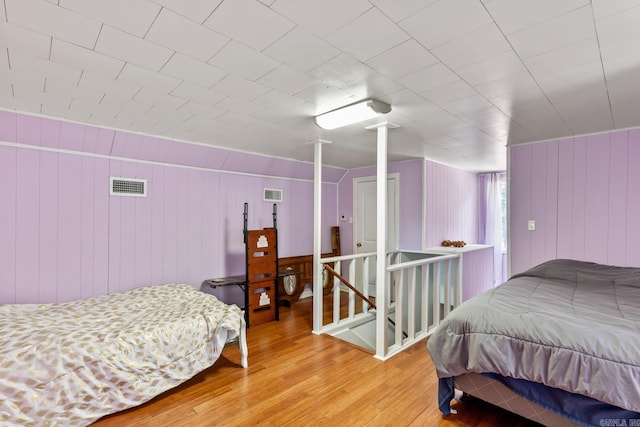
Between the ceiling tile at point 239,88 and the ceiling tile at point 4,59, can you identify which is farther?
the ceiling tile at point 239,88

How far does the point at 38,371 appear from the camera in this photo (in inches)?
75.5

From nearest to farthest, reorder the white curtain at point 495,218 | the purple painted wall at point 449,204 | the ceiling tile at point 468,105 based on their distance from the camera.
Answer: the ceiling tile at point 468,105
the purple painted wall at point 449,204
the white curtain at point 495,218

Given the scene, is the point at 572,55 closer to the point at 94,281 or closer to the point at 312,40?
the point at 312,40

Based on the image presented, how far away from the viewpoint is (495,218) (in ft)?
20.0

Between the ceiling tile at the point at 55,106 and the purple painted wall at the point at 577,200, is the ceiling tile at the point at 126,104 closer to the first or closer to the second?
the ceiling tile at the point at 55,106

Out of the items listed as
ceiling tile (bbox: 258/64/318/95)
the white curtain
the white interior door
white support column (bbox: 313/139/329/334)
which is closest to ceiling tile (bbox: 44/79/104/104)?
ceiling tile (bbox: 258/64/318/95)

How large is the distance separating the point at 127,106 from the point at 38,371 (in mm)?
1962

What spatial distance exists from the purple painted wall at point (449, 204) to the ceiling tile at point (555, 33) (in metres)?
3.23

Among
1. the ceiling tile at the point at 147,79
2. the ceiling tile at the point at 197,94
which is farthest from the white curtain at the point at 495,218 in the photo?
the ceiling tile at the point at 147,79

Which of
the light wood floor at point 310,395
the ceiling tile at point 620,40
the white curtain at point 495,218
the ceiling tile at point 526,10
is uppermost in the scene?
the ceiling tile at point 526,10

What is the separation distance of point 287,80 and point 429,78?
938mm

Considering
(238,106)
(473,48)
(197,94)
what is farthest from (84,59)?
(473,48)

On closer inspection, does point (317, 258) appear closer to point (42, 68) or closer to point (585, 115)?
point (42, 68)

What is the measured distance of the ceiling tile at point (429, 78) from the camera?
190cm
